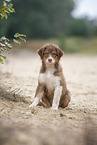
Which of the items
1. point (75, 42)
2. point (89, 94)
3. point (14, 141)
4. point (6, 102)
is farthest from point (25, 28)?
point (14, 141)

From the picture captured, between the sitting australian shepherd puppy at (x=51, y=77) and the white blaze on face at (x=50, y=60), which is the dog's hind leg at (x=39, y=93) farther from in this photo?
the white blaze on face at (x=50, y=60)

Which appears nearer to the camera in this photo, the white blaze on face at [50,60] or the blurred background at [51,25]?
the white blaze on face at [50,60]

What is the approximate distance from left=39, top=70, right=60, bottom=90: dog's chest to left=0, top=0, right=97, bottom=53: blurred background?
22548 millimetres

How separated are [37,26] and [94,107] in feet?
98.8

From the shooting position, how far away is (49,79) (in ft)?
16.2

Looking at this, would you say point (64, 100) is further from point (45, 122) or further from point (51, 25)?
point (51, 25)

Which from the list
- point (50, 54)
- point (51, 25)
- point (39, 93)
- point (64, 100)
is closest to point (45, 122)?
point (39, 93)

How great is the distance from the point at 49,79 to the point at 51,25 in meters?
34.2

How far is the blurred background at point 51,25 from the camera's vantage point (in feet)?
102

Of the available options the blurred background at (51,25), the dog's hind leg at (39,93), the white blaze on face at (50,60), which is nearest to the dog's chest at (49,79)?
the dog's hind leg at (39,93)

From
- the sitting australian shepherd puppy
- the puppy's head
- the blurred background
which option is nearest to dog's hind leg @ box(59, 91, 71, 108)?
the sitting australian shepherd puppy

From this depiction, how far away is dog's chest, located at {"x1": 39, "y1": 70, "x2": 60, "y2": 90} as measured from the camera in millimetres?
4938

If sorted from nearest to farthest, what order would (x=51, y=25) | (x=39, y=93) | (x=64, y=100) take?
(x=39, y=93) < (x=64, y=100) < (x=51, y=25)

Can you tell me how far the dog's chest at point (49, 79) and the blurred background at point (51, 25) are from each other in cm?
2255
